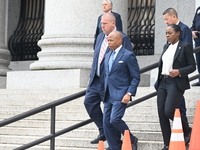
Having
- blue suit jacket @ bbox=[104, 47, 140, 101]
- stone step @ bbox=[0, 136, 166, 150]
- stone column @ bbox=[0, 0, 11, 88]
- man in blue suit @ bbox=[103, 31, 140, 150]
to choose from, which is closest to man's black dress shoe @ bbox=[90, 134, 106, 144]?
stone step @ bbox=[0, 136, 166, 150]

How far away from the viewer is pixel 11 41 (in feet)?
62.4

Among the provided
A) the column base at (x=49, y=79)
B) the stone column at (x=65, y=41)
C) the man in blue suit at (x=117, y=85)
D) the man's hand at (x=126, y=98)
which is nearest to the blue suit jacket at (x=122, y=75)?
the man in blue suit at (x=117, y=85)

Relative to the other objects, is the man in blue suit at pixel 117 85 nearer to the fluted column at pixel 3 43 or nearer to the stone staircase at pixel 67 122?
the stone staircase at pixel 67 122

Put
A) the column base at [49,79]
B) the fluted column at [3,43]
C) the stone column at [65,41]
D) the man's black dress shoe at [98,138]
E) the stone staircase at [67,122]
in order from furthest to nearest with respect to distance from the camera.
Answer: the fluted column at [3,43] < the stone column at [65,41] < the column base at [49,79] < the stone staircase at [67,122] < the man's black dress shoe at [98,138]

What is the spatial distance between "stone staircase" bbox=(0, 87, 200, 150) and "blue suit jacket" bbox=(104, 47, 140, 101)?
36.8 inches

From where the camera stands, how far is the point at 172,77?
26.9 ft

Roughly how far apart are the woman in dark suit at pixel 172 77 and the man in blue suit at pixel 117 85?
15.1 inches

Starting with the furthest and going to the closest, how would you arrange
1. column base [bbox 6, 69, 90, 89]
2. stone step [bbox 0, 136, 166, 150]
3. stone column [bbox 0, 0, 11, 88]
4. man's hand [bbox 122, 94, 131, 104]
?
stone column [bbox 0, 0, 11, 88], column base [bbox 6, 69, 90, 89], stone step [bbox 0, 136, 166, 150], man's hand [bbox 122, 94, 131, 104]

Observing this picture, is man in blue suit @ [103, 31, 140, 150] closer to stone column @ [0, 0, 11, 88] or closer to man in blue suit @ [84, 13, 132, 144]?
man in blue suit @ [84, 13, 132, 144]

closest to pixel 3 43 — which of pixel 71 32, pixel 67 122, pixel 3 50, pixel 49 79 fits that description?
pixel 3 50

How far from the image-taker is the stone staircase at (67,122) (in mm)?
9367

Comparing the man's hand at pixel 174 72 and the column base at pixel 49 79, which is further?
the column base at pixel 49 79

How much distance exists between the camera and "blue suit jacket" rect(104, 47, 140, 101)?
26.8 ft

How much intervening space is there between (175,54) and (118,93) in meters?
0.93
